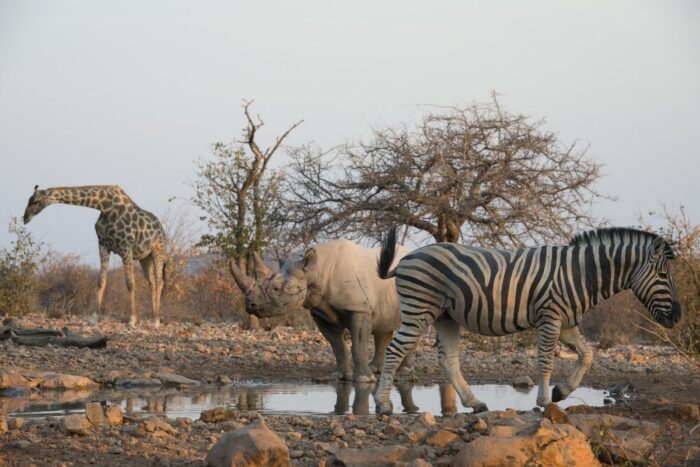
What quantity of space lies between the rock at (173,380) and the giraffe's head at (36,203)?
29.4ft

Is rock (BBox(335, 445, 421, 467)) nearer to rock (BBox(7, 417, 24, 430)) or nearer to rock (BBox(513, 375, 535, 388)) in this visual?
rock (BBox(7, 417, 24, 430))

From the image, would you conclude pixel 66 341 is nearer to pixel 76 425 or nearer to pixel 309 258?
pixel 309 258

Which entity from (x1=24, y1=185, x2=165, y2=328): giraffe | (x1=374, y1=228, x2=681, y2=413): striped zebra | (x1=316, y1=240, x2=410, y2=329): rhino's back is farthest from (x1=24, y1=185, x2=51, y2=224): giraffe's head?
(x1=374, y1=228, x2=681, y2=413): striped zebra

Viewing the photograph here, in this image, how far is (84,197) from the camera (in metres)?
19.7

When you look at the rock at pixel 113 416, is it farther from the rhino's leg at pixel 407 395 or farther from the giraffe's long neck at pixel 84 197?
the giraffe's long neck at pixel 84 197

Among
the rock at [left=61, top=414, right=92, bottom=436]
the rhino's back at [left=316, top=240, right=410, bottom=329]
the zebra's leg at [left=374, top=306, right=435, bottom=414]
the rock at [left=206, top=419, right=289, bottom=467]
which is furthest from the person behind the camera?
the rhino's back at [left=316, top=240, right=410, bottom=329]

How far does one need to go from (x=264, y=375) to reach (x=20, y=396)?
11.1 ft

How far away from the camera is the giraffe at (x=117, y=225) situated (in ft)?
63.6

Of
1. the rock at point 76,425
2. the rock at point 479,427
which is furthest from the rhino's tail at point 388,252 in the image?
the rock at point 76,425

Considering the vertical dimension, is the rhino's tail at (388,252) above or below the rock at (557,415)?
above

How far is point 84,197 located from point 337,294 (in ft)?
31.2

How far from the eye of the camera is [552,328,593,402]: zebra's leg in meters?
9.45

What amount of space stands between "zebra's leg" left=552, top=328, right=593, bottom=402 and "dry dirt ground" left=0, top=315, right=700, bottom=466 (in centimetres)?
48

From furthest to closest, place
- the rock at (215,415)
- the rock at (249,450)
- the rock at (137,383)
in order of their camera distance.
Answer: the rock at (137,383), the rock at (215,415), the rock at (249,450)
